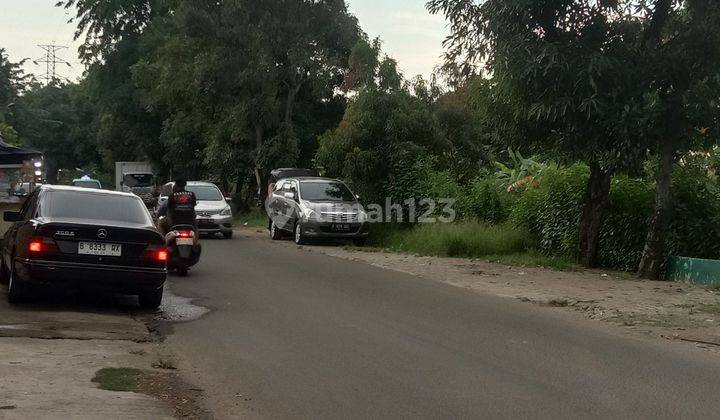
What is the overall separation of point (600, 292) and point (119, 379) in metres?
9.13

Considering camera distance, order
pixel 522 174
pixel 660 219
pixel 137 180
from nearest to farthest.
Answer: pixel 660 219 → pixel 522 174 → pixel 137 180

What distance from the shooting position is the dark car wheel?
35.7 feet

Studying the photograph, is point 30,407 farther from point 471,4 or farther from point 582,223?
point 582,223

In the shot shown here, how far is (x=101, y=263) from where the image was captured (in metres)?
10.6

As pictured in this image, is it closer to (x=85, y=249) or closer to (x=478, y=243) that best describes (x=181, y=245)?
(x=85, y=249)

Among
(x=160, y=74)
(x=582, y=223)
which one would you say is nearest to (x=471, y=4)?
(x=582, y=223)

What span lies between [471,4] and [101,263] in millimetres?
9077

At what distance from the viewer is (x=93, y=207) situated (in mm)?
11289

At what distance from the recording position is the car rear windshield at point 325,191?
24.2 meters

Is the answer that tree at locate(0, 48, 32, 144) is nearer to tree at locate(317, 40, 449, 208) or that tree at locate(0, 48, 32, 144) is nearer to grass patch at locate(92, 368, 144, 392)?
tree at locate(317, 40, 449, 208)

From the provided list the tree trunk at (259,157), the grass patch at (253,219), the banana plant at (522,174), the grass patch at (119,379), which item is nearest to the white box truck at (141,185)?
the grass patch at (253,219)

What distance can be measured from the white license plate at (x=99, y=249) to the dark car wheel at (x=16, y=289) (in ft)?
3.34

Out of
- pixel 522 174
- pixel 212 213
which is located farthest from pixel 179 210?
pixel 522 174

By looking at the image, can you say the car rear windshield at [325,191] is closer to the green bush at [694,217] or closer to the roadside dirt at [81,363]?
the green bush at [694,217]
